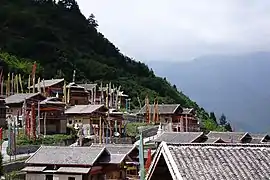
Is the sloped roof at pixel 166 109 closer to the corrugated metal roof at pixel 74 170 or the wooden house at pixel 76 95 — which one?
the wooden house at pixel 76 95

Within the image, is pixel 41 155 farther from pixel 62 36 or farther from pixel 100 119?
pixel 62 36

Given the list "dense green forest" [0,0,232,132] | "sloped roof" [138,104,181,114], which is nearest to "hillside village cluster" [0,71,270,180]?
"sloped roof" [138,104,181,114]

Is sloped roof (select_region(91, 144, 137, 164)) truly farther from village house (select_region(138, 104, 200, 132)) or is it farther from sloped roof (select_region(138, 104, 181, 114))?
sloped roof (select_region(138, 104, 181, 114))

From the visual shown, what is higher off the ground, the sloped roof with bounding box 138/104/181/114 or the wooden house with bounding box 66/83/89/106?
the wooden house with bounding box 66/83/89/106

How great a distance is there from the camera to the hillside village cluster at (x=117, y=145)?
743 centimetres

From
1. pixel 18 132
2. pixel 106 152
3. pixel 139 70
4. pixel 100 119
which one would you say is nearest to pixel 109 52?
pixel 139 70

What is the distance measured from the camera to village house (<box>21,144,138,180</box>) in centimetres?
2672

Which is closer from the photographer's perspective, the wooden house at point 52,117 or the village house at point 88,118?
the wooden house at point 52,117


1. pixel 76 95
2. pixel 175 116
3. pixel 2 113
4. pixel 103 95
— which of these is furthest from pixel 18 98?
pixel 175 116

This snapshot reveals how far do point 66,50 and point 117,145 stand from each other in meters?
45.3

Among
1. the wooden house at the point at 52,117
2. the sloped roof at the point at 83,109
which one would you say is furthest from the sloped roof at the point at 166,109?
the wooden house at the point at 52,117

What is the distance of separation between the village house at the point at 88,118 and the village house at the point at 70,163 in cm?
1537

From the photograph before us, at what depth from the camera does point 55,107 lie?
139ft

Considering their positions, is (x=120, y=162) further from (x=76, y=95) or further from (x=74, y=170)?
(x=76, y=95)
